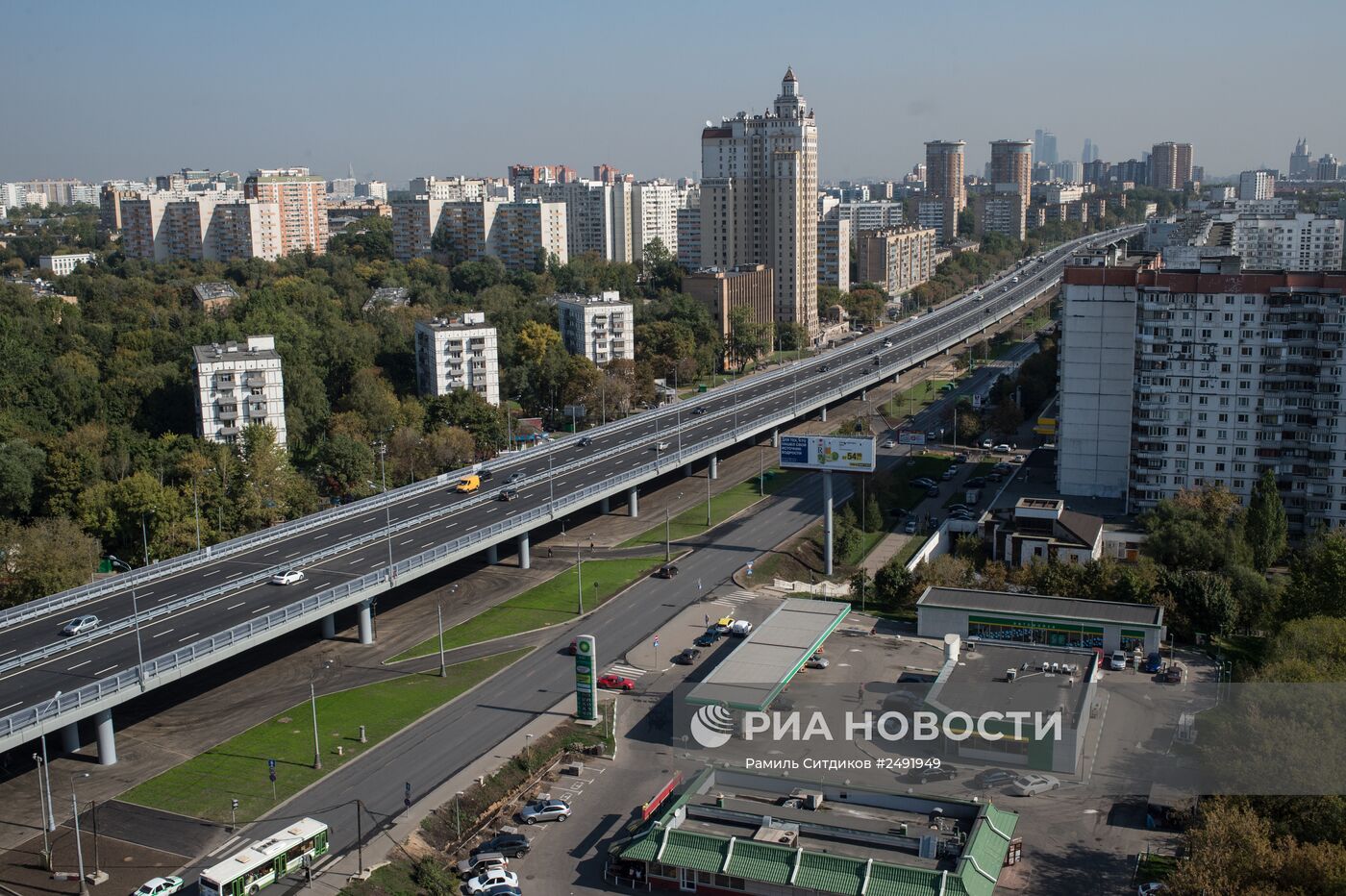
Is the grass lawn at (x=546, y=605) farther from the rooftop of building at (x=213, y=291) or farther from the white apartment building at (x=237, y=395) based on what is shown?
the rooftop of building at (x=213, y=291)

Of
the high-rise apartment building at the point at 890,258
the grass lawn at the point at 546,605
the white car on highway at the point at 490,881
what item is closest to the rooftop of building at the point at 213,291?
the grass lawn at the point at 546,605

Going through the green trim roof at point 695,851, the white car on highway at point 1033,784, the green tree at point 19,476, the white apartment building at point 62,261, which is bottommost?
the white car on highway at point 1033,784

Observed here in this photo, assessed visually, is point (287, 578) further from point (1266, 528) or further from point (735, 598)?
point (1266, 528)

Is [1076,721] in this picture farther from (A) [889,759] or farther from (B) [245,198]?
(B) [245,198]

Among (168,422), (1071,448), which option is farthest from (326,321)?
(1071,448)

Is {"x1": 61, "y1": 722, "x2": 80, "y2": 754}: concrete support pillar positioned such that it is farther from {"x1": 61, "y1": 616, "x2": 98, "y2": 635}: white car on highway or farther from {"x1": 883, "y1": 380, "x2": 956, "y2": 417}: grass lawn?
{"x1": 883, "y1": 380, "x2": 956, "y2": 417}: grass lawn
